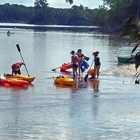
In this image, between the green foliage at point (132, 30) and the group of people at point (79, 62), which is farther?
the group of people at point (79, 62)

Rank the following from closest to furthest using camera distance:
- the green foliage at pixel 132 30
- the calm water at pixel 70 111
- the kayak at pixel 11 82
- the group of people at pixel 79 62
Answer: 1. the green foliage at pixel 132 30
2. the calm water at pixel 70 111
3. the kayak at pixel 11 82
4. the group of people at pixel 79 62

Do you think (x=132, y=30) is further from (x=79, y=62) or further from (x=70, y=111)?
(x=79, y=62)

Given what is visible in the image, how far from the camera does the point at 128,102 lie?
16.3m

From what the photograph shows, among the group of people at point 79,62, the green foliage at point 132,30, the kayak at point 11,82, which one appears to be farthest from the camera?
the group of people at point 79,62

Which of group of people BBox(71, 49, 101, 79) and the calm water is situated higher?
group of people BBox(71, 49, 101, 79)

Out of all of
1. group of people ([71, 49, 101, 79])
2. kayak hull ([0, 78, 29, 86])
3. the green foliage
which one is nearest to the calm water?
kayak hull ([0, 78, 29, 86])

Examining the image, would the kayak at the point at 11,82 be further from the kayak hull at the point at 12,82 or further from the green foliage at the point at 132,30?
the green foliage at the point at 132,30

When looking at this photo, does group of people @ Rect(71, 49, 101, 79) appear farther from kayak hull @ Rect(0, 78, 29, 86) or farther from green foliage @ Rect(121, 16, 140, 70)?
green foliage @ Rect(121, 16, 140, 70)

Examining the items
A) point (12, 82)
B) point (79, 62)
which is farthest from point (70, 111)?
point (79, 62)

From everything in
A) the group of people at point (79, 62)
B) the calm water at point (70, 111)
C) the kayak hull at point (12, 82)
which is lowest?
the calm water at point (70, 111)

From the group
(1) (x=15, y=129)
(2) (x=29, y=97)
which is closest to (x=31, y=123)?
(1) (x=15, y=129)

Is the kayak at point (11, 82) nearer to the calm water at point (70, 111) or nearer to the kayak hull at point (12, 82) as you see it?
the kayak hull at point (12, 82)

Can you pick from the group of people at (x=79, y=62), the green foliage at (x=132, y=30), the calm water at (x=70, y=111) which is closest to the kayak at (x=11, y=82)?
the calm water at (x=70, y=111)

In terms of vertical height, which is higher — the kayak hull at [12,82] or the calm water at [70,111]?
the kayak hull at [12,82]
